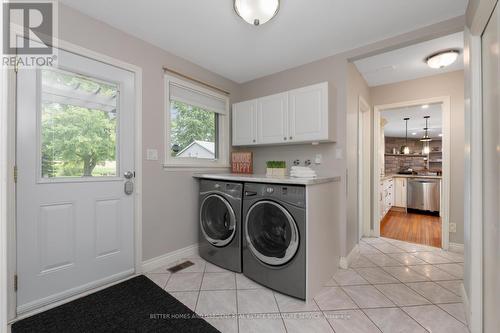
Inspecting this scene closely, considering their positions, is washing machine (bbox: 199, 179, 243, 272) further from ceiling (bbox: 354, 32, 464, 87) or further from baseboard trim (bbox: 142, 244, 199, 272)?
ceiling (bbox: 354, 32, 464, 87)

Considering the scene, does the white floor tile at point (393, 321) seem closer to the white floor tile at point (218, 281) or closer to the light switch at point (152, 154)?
the white floor tile at point (218, 281)

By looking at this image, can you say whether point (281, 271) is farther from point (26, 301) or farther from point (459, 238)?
point (459, 238)

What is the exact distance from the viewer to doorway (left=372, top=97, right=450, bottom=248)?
3035 mm

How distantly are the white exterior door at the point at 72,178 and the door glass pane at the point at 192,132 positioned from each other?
1.79ft

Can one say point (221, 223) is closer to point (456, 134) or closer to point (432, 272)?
point (432, 272)

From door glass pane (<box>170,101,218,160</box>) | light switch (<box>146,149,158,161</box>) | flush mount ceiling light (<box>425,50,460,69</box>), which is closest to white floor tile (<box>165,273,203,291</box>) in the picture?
light switch (<box>146,149,158,161</box>)

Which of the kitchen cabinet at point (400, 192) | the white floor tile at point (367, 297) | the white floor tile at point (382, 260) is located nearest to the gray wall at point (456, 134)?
the white floor tile at point (382, 260)

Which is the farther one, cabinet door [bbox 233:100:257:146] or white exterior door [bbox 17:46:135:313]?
cabinet door [bbox 233:100:257:146]

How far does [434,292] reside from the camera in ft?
6.29

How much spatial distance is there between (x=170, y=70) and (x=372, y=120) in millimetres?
3100

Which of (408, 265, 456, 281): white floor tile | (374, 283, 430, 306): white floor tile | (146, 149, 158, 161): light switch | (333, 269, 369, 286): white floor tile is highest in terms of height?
(146, 149, 158, 161): light switch

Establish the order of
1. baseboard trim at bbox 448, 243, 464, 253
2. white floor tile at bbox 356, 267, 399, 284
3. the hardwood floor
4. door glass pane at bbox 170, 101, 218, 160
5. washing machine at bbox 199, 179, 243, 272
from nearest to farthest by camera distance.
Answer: white floor tile at bbox 356, 267, 399, 284, washing machine at bbox 199, 179, 243, 272, door glass pane at bbox 170, 101, 218, 160, baseboard trim at bbox 448, 243, 464, 253, the hardwood floor

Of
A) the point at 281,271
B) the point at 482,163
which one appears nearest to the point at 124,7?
the point at 281,271

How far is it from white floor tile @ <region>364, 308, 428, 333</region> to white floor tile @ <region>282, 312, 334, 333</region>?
1.22ft
